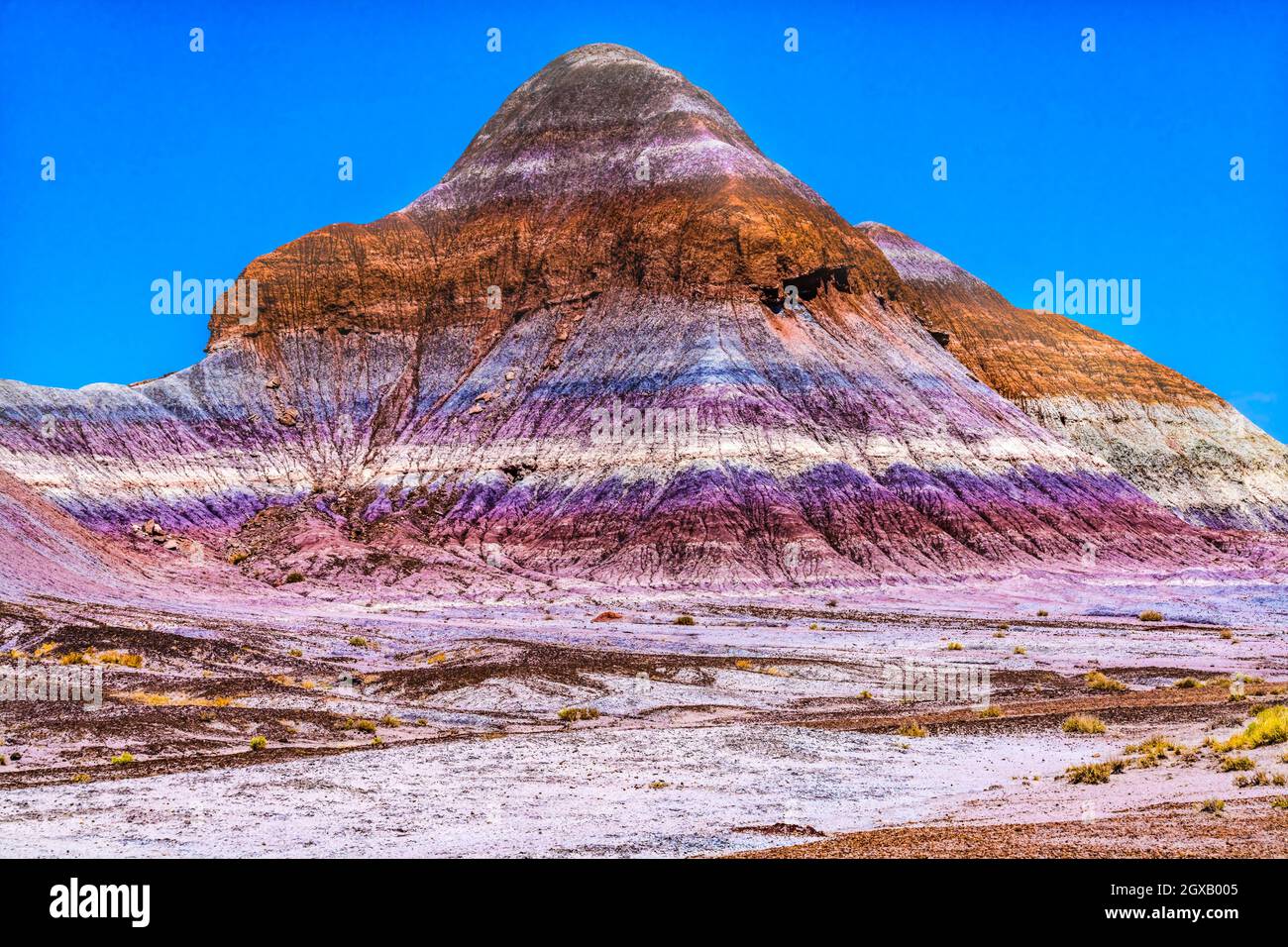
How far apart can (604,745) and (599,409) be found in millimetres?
69772

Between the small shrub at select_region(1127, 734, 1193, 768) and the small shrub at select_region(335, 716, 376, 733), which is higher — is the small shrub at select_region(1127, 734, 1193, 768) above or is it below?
above

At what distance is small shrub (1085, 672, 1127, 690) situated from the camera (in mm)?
40562

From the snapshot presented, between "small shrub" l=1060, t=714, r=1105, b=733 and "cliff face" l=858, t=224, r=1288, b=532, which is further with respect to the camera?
"cliff face" l=858, t=224, r=1288, b=532

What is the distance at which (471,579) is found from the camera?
81.4m

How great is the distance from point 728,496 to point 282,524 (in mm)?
28729

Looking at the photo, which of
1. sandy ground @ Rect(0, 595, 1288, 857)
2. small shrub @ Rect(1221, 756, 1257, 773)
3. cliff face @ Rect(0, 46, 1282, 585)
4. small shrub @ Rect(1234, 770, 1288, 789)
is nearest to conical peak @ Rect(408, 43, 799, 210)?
cliff face @ Rect(0, 46, 1282, 585)

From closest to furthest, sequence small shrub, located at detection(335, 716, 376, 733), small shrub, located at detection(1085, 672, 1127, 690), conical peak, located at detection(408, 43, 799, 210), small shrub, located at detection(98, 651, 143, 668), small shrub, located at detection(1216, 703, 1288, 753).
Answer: small shrub, located at detection(1216, 703, 1288, 753) → small shrub, located at detection(335, 716, 376, 733) → small shrub, located at detection(98, 651, 143, 668) → small shrub, located at detection(1085, 672, 1127, 690) → conical peak, located at detection(408, 43, 799, 210)

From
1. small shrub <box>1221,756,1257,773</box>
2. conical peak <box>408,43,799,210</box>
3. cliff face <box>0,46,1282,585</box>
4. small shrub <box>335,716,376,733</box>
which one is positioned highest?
conical peak <box>408,43,799,210</box>

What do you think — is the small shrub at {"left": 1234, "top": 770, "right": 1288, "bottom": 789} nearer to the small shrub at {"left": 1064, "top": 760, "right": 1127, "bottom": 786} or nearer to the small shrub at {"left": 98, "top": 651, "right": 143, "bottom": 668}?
the small shrub at {"left": 1064, "top": 760, "right": 1127, "bottom": 786}

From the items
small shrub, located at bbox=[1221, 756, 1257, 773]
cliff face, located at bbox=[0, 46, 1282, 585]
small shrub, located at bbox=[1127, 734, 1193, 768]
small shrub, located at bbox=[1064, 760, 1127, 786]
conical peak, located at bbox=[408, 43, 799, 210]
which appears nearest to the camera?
small shrub, located at bbox=[1221, 756, 1257, 773]

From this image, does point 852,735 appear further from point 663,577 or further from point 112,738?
point 663,577

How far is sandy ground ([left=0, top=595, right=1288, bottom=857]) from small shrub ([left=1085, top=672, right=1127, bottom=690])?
24.3 inches

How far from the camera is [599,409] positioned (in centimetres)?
9838
